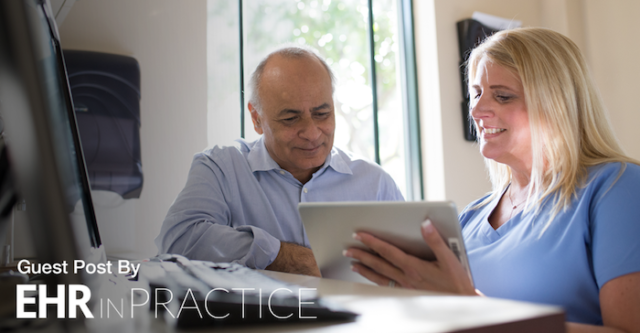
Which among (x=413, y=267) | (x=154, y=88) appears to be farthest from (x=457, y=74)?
(x=413, y=267)

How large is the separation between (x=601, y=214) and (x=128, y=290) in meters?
0.93

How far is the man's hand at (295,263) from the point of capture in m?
1.36

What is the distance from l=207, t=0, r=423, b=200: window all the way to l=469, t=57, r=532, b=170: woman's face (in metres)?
1.18

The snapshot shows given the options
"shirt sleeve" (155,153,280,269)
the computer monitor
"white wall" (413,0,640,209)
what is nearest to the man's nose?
"shirt sleeve" (155,153,280,269)

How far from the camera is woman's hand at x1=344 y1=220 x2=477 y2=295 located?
2.68 ft

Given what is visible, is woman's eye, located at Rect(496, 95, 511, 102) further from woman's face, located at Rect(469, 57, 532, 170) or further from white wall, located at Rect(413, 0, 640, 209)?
white wall, located at Rect(413, 0, 640, 209)

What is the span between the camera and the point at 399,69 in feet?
10.7

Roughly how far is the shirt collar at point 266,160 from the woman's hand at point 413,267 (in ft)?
2.72

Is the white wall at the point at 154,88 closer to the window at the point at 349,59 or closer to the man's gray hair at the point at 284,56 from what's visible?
the window at the point at 349,59

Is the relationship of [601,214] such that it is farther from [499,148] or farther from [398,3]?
[398,3]

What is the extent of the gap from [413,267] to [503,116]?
67 cm

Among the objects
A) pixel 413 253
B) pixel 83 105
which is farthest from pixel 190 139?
pixel 413 253

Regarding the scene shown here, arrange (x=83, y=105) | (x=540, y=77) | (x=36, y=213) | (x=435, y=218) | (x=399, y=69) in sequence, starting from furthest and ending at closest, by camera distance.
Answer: (x=399, y=69), (x=83, y=105), (x=540, y=77), (x=435, y=218), (x=36, y=213)

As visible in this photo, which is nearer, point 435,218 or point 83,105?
point 435,218
